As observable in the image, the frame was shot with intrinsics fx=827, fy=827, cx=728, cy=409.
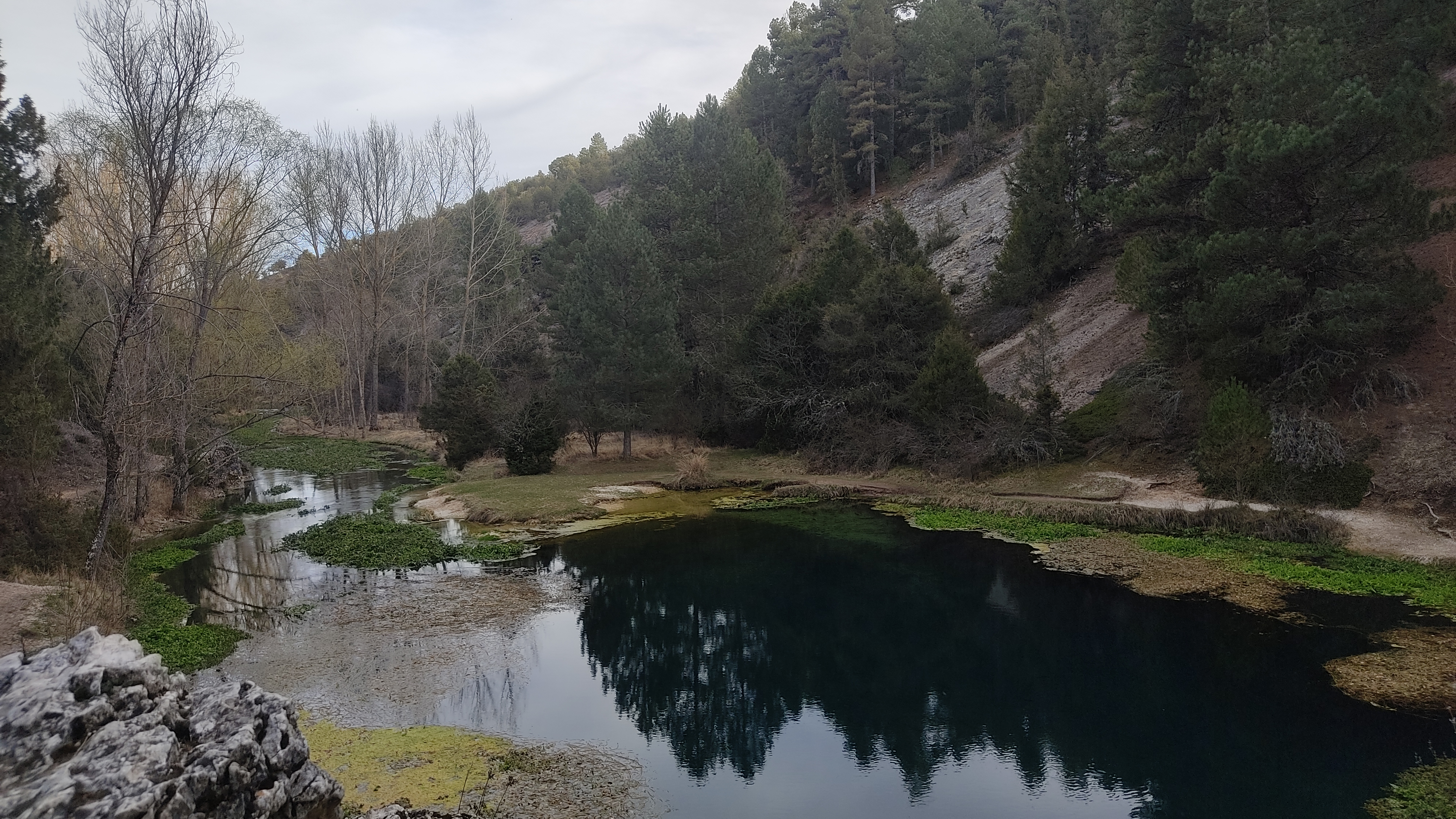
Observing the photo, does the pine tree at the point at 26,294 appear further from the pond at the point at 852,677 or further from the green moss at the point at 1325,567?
the green moss at the point at 1325,567

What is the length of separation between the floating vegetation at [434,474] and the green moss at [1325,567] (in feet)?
75.2

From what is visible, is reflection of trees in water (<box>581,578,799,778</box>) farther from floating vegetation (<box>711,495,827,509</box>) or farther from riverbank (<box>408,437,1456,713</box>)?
floating vegetation (<box>711,495,827,509</box>)

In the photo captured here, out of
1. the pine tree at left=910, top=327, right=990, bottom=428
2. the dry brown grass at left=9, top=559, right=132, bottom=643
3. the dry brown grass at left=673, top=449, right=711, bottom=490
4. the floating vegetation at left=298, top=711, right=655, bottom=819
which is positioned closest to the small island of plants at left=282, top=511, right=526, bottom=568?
the dry brown grass at left=9, top=559, right=132, bottom=643

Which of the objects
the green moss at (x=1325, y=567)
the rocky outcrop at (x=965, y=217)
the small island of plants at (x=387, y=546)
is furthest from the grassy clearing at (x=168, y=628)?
the rocky outcrop at (x=965, y=217)

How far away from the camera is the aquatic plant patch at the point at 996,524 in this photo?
1945 cm

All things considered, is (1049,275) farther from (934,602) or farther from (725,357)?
(934,602)

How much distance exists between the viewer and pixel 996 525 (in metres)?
21.0

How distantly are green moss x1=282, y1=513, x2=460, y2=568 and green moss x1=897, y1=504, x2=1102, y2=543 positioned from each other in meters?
12.0

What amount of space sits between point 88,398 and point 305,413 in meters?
35.3

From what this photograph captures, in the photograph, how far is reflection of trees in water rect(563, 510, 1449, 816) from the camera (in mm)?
9164

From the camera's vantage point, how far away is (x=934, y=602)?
15.9m

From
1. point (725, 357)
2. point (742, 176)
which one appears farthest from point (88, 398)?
point (742, 176)

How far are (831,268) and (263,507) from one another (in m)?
20.4

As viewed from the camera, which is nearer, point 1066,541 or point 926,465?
point 1066,541
